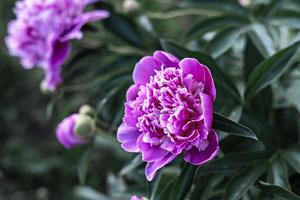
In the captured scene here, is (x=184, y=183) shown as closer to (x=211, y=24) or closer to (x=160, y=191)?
(x=160, y=191)

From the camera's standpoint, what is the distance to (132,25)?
95cm

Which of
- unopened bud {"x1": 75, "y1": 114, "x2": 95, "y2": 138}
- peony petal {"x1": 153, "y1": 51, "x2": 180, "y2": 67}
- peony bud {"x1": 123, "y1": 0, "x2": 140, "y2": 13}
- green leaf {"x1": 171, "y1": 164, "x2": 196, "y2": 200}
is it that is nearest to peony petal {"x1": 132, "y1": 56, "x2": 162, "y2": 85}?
peony petal {"x1": 153, "y1": 51, "x2": 180, "y2": 67}

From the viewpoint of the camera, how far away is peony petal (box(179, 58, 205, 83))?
0.59 metres

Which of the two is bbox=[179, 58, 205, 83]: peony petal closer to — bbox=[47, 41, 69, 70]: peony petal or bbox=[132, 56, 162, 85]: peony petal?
bbox=[132, 56, 162, 85]: peony petal

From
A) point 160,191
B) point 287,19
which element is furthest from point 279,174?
point 287,19

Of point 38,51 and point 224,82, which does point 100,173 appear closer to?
point 38,51

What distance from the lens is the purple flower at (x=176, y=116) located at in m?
0.58

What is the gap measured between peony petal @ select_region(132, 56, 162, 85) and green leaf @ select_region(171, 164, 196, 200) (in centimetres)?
11

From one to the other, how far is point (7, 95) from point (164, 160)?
4.62 feet

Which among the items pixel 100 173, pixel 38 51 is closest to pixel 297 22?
pixel 38 51

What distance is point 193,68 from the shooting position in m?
0.59

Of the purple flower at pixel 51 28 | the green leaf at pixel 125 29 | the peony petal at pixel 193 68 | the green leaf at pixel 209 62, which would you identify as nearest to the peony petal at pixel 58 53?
the purple flower at pixel 51 28

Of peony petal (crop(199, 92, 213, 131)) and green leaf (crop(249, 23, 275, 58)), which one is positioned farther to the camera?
green leaf (crop(249, 23, 275, 58))

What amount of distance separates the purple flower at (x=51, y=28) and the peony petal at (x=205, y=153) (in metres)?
0.32
